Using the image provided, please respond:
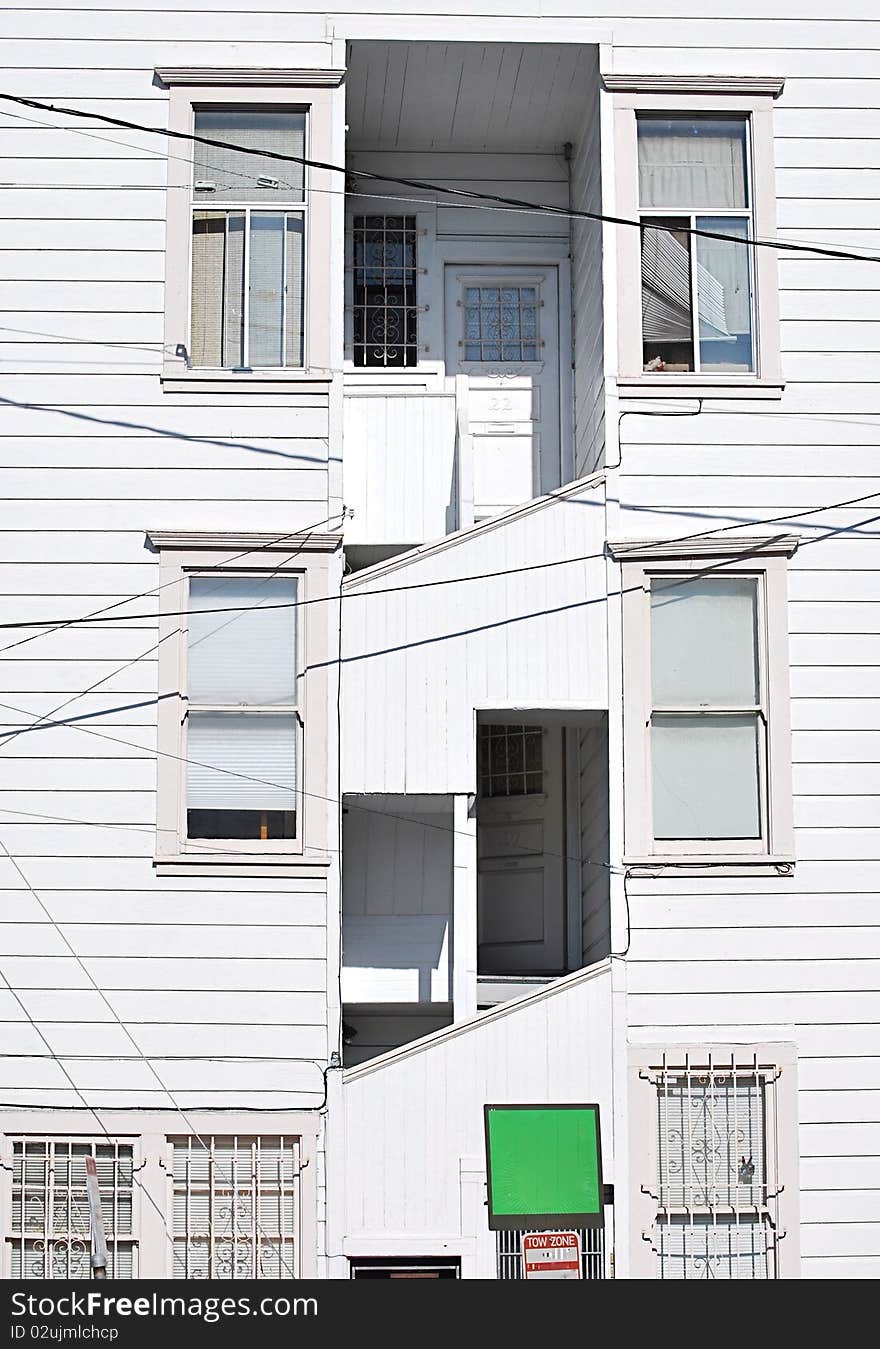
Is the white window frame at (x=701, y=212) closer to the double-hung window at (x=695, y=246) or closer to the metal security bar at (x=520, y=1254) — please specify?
the double-hung window at (x=695, y=246)

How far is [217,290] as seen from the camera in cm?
1436

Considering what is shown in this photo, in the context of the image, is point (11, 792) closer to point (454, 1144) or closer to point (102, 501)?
point (102, 501)

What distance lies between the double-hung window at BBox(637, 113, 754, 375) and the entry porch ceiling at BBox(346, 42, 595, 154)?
1007 millimetres

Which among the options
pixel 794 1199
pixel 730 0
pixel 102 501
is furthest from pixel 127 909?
pixel 730 0

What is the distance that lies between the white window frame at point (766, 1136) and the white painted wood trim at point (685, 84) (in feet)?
23.7

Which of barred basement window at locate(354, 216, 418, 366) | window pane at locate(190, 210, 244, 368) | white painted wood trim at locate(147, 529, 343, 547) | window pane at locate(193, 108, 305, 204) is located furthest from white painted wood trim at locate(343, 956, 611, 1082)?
window pane at locate(193, 108, 305, 204)

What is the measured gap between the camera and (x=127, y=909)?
13461 millimetres

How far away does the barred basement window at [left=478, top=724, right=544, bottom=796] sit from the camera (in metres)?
16.1

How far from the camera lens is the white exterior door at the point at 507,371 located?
16.2 meters

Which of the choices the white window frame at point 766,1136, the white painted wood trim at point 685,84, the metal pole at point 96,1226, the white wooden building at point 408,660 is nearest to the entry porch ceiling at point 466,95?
the white wooden building at point 408,660

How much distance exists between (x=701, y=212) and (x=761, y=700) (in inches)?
150

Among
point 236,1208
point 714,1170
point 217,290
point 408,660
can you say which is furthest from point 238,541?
point 714,1170

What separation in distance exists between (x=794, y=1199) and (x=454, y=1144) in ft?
8.00

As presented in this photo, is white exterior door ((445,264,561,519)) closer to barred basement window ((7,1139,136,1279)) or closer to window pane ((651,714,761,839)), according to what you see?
window pane ((651,714,761,839))
